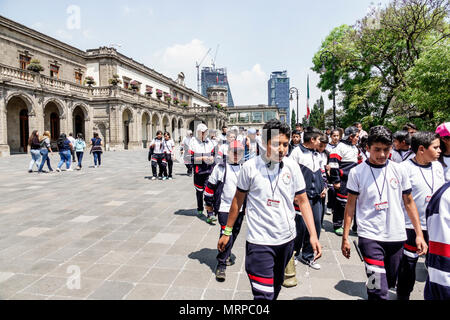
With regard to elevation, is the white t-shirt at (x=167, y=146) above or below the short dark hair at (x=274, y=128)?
below

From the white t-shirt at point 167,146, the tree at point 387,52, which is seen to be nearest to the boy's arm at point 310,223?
the white t-shirt at point 167,146

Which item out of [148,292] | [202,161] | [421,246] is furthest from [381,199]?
[202,161]

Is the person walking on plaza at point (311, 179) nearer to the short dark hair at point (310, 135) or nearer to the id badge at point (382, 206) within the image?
the short dark hair at point (310, 135)

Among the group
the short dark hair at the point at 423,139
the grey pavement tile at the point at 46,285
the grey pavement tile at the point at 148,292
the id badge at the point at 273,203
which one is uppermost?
the short dark hair at the point at 423,139

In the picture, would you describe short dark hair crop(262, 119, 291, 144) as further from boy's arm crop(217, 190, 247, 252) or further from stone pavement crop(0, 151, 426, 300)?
stone pavement crop(0, 151, 426, 300)

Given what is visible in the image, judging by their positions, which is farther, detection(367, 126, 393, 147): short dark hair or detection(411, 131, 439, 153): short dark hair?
detection(411, 131, 439, 153): short dark hair

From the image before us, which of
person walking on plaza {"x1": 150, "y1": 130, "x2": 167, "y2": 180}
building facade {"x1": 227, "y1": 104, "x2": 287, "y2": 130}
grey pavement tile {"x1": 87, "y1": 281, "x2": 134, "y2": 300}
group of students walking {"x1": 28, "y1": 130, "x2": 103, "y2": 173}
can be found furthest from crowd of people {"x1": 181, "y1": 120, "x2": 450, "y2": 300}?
building facade {"x1": 227, "y1": 104, "x2": 287, "y2": 130}

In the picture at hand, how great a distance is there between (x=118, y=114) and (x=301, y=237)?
29.2m

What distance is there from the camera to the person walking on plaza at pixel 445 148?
2888mm

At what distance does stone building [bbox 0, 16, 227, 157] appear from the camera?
863 inches

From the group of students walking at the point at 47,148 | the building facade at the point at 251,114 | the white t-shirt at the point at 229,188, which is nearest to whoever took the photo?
the white t-shirt at the point at 229,188

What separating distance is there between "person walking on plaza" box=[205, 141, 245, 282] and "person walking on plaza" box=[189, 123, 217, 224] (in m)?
1.99
